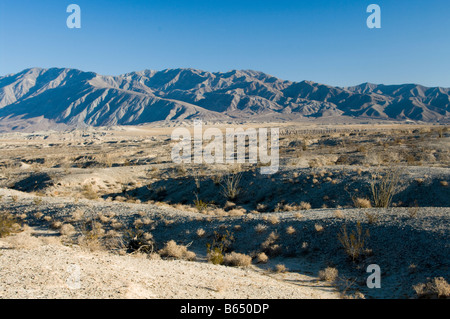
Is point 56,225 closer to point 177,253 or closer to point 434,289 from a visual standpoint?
point 177,253

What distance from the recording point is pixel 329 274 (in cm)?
667

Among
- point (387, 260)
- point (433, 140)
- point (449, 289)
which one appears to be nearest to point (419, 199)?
point (387, 260)

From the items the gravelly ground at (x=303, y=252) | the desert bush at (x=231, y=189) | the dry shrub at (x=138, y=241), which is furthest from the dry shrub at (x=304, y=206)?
the dry shrub at (x=138, y=241)

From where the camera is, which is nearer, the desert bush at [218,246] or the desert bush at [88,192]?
the desert bush at [218,246]

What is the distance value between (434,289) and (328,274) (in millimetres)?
1969

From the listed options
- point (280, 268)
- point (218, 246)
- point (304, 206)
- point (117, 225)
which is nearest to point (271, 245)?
point (280, 268)

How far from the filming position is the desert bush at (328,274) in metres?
6.66

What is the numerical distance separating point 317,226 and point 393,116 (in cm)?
15910

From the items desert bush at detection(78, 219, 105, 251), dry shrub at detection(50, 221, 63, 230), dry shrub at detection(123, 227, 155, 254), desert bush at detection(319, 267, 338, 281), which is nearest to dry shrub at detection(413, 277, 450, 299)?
desert bush at detection(319, 267, 338, 281)

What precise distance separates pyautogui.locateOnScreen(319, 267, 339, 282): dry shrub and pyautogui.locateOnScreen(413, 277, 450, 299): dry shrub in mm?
1583

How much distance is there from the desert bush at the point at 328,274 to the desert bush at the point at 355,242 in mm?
806

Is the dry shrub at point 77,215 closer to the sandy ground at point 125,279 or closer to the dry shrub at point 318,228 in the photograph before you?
the sandy ground at point 125,279
